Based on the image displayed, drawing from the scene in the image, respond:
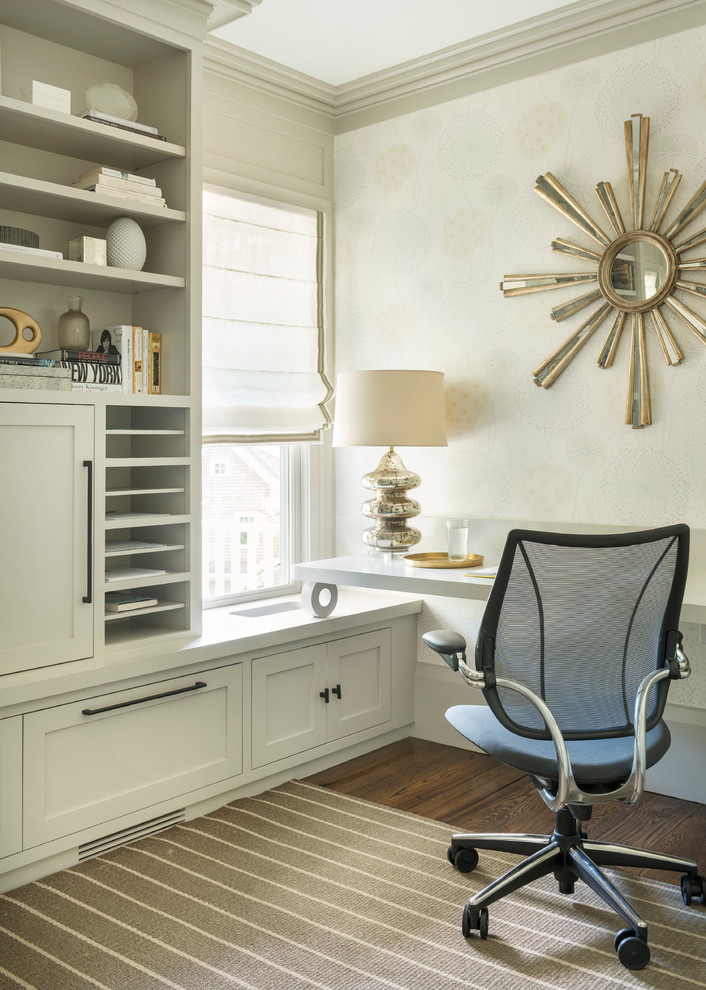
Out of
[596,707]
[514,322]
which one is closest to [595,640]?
[596,707]

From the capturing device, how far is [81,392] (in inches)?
96.6

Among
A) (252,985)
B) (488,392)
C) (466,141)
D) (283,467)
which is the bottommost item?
(252,985)

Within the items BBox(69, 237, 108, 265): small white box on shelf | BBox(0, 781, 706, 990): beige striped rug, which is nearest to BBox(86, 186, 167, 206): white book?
BBox(69, 237, 108, 265): small white box on shelf

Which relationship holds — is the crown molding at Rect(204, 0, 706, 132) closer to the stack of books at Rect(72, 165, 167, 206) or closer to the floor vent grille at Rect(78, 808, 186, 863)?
the stack of books at Rect(72, 165, 167, 206)

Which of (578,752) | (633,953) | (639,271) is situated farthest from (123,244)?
(633,953)

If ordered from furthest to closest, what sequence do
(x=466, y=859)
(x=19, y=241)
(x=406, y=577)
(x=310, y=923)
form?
1. (x=406, y=577)
2. (x=19, y=241)
3. (x=466, y=859)
4. (x=310, y=923)

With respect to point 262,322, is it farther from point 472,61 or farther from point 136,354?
point 472,61

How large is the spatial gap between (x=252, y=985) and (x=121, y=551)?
1242 millimetres

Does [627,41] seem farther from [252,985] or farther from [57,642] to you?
[252,985]

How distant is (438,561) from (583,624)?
1.06 meters

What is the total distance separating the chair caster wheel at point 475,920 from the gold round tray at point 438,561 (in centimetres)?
119

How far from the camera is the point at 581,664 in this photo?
79.2 inches

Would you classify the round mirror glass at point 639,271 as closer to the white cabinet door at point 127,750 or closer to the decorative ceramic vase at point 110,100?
the decorative ceramic vase at point 110,100

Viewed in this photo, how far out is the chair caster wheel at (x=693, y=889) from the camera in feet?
7.11
